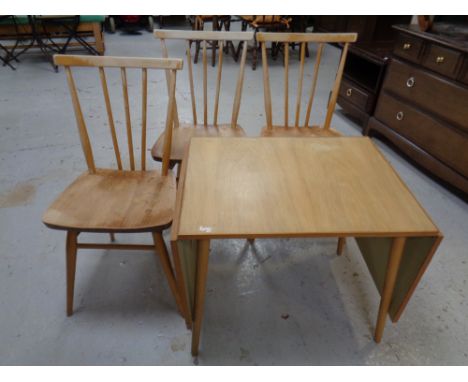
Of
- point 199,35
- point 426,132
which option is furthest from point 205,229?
point 426,132

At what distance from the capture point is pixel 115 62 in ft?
4.30

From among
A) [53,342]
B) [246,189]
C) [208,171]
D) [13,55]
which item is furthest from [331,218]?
[13,55]

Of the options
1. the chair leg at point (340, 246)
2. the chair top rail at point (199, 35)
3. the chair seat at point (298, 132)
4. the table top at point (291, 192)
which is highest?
the chair top rail at point (199, 35)

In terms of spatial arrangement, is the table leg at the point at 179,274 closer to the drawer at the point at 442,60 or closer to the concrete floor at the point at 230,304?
the concrete floor at the point at 230,304

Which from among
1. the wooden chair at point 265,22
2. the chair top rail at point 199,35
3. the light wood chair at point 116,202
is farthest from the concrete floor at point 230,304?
the wooden chair at point 265,22

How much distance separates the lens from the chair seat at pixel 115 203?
3.77ft

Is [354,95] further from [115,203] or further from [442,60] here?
[115,203]

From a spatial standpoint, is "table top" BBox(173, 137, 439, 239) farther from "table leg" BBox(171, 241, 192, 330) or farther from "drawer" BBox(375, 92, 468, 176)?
"drawer" BBox(375, 92, 468, 176)

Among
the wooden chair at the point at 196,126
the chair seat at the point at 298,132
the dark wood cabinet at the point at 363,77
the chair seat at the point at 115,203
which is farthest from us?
the dark wood cabinet at the point at 363,77

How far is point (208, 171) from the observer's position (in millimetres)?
1139

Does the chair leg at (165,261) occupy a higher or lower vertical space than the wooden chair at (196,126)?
Answer: lower
